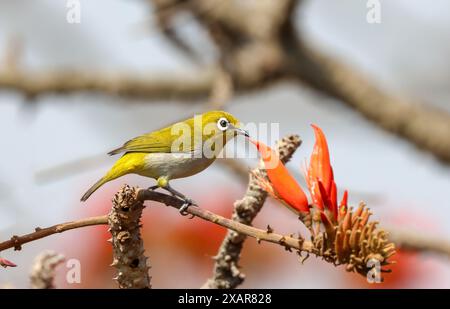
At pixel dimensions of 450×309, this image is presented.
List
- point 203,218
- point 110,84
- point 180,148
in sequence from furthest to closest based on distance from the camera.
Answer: point 110,84
point 180,148
point 203,218

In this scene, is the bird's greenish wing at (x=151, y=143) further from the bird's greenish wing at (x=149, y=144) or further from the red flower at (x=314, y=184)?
the red flower at (x=314, y=184)

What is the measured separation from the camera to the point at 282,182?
1003 mm

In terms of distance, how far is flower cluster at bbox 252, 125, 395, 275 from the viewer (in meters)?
0.95

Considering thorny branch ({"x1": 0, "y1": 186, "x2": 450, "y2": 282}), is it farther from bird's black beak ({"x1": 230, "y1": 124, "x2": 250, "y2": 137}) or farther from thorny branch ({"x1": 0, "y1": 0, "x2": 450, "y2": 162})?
thorny branch ({"x1": 0, "y1": 0, "x2": 450, "y2": 162})

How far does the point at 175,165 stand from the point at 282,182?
0.12 metres

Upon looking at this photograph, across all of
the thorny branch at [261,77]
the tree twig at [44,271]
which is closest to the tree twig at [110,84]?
the thorny branch at [261,77]

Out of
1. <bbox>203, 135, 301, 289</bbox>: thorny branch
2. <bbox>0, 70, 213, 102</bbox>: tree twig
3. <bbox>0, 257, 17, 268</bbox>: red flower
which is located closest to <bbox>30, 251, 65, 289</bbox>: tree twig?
<bbox>203, 135, 301, 289</bbox>: thorny branch

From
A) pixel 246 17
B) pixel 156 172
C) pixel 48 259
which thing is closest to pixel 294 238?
pixel 156 172

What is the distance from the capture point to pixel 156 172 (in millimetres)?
994

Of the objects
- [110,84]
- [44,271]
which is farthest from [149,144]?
[110,84]

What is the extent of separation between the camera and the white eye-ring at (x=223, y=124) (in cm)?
94

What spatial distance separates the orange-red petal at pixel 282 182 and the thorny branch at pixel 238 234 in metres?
0.18

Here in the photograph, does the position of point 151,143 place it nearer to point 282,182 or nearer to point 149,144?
point 149,144

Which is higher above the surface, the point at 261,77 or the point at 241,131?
the point at 261,77
